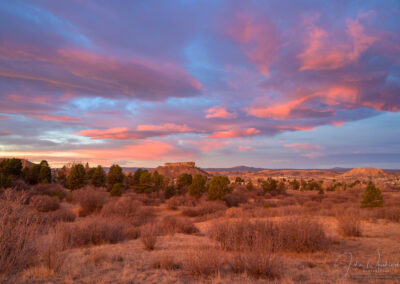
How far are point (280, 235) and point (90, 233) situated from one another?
8238 mm

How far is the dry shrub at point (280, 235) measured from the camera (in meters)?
9.38

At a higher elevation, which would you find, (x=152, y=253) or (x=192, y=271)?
(x=192, y=271)

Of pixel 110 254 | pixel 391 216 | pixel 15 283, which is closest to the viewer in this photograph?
pixel 15 283

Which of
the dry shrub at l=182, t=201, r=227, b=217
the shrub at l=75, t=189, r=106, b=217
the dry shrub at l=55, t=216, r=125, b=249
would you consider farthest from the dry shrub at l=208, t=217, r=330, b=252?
the shrub at l=75, t=189, r=106, b=217

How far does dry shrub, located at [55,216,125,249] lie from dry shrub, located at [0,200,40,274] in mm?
3989

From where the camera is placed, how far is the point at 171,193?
41.1 metres

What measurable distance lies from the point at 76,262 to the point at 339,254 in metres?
9.16

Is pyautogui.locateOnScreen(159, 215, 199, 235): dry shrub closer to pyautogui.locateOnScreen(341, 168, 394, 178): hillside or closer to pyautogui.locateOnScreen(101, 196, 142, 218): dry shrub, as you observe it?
pyautogui.locateOnScreen(101, 196, 142, 218): dry shrub

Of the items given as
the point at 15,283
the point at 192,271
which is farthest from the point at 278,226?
the point at 15,283

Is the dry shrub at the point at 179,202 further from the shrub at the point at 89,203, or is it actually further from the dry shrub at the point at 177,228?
the dry shrub at the point at 177,228

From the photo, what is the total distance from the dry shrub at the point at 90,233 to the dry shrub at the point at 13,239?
3.99 m

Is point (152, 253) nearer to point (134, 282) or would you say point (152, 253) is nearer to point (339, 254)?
point (134, 282)

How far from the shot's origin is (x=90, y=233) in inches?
437

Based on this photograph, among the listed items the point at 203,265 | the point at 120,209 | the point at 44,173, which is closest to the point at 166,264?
the point at 203,265
